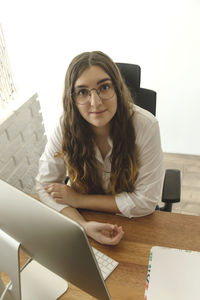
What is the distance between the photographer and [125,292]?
81cm

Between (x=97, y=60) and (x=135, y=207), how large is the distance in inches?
22.7

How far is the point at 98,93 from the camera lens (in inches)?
40.4

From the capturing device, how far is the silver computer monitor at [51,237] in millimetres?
502

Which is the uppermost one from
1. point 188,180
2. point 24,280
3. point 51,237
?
point 51,237

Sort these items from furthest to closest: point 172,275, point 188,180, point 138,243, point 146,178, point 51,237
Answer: point 188,180 → point 146,178 → point 138,243 → point 172,275 → point 51,237

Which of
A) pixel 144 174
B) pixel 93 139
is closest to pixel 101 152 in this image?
pixel 93 139

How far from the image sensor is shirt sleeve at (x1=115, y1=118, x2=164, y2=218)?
3.50 feet

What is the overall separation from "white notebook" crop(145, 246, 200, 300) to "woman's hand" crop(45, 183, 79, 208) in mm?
378

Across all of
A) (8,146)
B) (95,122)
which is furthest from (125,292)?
(8,146)

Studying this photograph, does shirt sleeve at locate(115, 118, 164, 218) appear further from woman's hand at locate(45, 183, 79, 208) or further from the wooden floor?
the wooden floor

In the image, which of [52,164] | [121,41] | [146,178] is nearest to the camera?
[146,178]

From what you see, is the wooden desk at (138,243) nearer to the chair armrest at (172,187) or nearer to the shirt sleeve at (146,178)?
the shirt sleeve at (146,178)

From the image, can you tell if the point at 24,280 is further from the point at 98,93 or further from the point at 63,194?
the point at 98,93

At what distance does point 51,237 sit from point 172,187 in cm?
82
